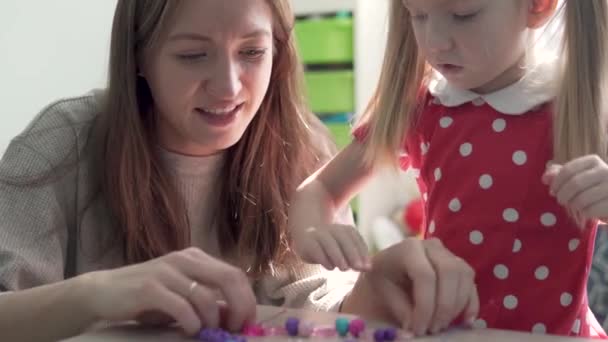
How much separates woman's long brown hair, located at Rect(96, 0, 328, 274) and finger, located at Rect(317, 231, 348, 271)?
338 millimetres

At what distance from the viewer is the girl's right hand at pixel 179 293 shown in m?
0.71

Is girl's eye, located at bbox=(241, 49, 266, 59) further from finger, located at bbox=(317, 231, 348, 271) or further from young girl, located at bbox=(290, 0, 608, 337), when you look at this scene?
finger, located at bbox=(317, 231, 348, 271)

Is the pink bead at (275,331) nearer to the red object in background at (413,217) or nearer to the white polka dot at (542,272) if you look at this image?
the white polka dot at (542,272)

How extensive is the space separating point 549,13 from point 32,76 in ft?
4.56

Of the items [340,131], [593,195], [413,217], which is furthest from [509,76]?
[413,217]

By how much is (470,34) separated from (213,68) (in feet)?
1.10

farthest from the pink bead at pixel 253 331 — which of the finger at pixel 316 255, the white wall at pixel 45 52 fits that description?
the white wall at pixel 45 52

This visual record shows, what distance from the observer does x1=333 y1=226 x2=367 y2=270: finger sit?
0.80m

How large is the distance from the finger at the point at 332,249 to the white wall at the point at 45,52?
1098 millimetres

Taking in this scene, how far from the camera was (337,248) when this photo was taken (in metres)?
0.80

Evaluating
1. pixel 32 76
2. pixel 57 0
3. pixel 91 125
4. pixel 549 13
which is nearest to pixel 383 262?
pixel 549 13

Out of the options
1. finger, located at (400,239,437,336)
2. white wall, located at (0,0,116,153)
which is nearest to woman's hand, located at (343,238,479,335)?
finger, located at (400,239,437,336)

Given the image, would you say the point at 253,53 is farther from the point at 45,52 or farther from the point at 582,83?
the point at 45,52

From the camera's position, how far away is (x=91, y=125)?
3.69ft
